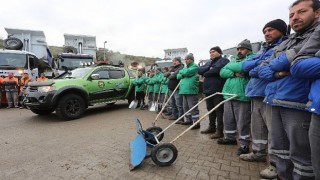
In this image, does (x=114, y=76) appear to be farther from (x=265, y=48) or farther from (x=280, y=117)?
(x=280, y=117)

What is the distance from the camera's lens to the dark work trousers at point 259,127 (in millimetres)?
3576

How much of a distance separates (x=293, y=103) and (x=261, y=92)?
1.00m

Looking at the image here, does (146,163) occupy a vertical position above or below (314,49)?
below

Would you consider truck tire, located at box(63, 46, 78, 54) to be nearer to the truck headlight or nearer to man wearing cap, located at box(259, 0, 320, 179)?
the truck headlight

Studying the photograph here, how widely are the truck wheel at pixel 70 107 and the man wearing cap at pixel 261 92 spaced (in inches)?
226

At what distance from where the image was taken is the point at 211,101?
552cm

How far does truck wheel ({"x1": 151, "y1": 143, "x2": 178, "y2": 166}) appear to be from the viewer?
11.8ft

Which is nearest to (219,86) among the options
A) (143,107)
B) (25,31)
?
(143,107)

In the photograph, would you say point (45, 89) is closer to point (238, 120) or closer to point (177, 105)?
point (177, 105)

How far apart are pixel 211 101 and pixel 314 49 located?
3382mm

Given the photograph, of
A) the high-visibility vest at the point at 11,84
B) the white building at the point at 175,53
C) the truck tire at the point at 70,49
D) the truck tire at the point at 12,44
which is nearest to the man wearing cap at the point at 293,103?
the high-visibility vest at the point at 11,84

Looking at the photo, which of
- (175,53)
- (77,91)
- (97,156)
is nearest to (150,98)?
(77,91)

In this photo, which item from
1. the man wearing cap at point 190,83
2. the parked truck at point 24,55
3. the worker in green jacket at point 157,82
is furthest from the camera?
the parked truck at point 24,55

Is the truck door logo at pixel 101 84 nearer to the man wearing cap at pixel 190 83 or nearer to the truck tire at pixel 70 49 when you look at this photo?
the man wearing cap at pixel 190 83
